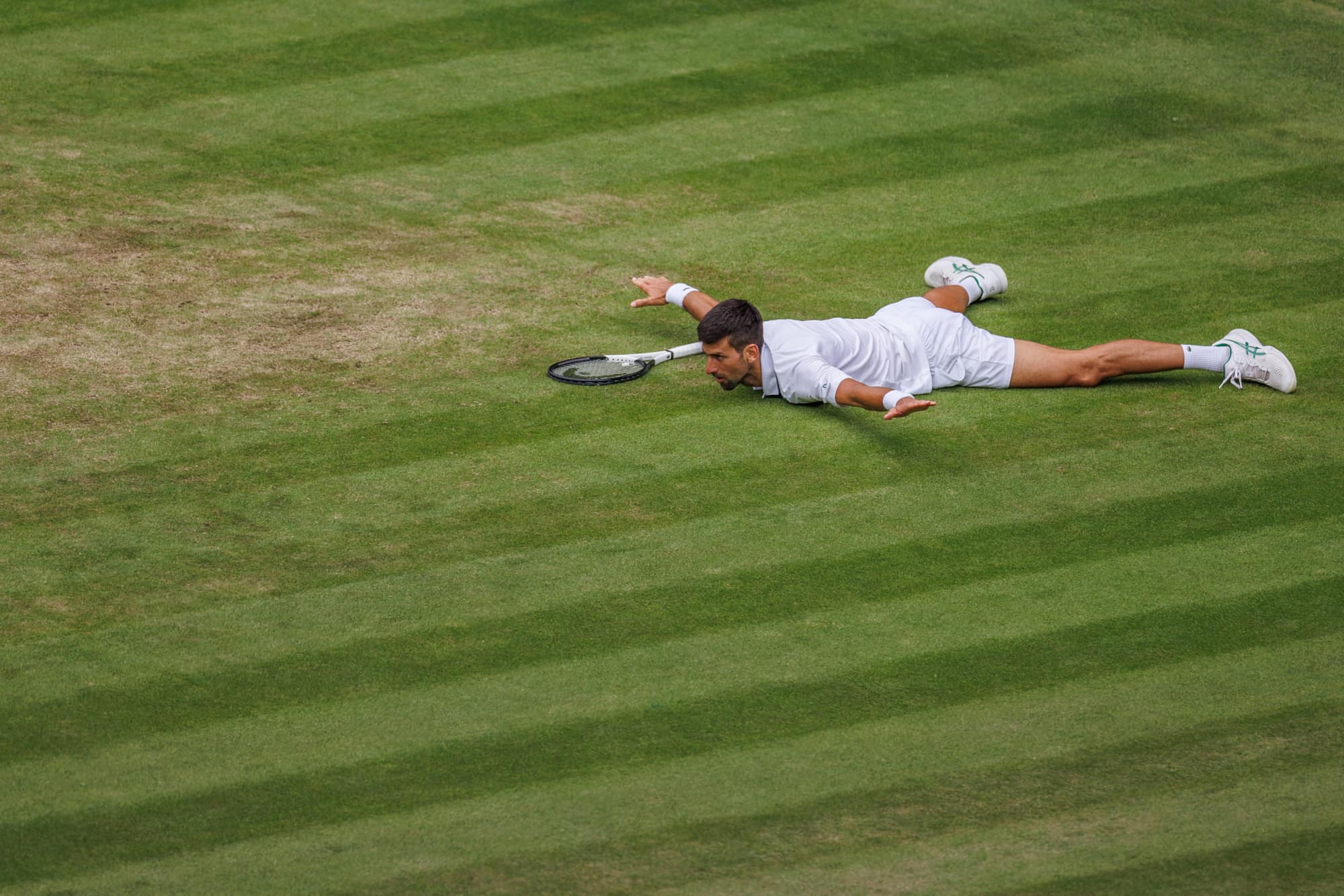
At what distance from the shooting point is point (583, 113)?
1346 centimetres

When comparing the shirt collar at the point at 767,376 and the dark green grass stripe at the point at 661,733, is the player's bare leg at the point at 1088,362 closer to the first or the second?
the shirt collar at the point at 767,376

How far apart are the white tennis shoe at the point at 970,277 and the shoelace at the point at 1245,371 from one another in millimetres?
1699

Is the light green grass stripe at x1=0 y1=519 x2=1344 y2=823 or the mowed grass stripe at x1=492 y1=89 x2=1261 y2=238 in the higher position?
the mowed grass stripe at x1=492 y1=89 x2=1261 y2=238

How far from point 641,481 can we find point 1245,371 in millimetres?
3745

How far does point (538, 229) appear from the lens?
1169cm

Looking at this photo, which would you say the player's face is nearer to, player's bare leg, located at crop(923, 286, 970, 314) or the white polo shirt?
the white polo shirt

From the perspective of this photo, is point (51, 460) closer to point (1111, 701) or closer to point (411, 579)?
point (411, 579)

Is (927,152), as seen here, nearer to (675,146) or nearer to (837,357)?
(675,146)

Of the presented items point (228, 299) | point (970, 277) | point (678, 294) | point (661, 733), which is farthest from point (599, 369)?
point (661, 733)

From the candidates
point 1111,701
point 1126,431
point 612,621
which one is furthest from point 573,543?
point 1126,431

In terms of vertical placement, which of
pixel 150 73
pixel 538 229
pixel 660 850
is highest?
pixel 150 73

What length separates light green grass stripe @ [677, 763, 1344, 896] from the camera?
577cm

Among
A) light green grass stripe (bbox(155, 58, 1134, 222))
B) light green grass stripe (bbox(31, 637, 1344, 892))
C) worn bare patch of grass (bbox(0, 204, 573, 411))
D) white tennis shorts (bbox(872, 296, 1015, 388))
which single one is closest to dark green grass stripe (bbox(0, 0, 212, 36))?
light green grass stripe (bbox(155, 58, 1134, 222))

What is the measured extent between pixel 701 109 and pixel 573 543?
6.61 m
